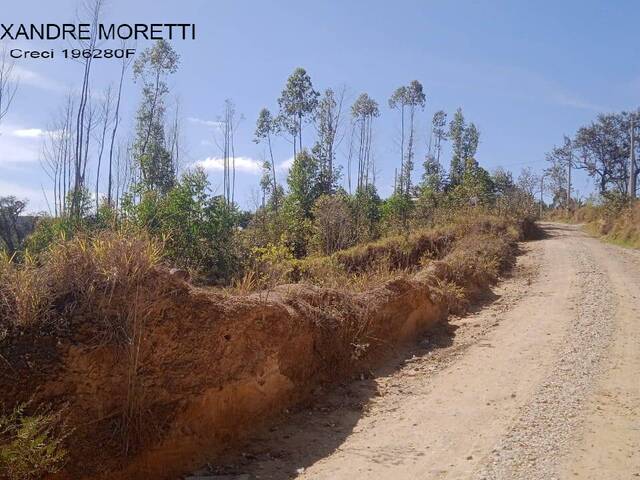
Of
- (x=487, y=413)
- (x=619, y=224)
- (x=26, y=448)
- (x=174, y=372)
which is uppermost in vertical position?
(x=619, y=224)

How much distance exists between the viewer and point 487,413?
6.68m

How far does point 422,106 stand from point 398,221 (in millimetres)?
19615

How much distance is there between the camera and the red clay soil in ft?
15.2

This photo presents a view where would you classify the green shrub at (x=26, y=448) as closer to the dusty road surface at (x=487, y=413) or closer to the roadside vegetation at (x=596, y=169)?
the dusty road surface at (x=487, y=413)

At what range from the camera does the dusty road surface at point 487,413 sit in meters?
5.34

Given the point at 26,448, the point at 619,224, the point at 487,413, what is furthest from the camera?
the point at 619,224

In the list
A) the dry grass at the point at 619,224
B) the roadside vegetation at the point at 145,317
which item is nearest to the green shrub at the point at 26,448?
the roadside vegetation at the point at 145,317

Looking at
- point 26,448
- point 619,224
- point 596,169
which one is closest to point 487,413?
point 26,448

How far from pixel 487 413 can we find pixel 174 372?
3.62 metres

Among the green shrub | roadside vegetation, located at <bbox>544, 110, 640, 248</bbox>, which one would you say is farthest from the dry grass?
the green shrub

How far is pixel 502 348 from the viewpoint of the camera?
376 inches

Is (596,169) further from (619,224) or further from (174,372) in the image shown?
(174,372)

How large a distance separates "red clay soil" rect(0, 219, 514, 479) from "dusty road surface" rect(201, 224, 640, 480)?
0.39 meters

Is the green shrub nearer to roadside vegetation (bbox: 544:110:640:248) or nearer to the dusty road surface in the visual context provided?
the dusty road surface
